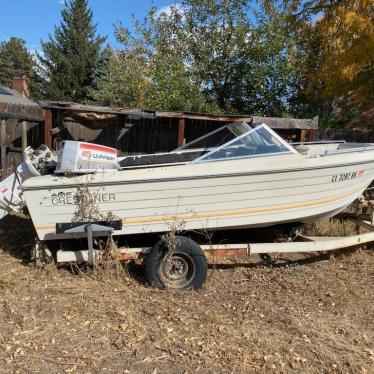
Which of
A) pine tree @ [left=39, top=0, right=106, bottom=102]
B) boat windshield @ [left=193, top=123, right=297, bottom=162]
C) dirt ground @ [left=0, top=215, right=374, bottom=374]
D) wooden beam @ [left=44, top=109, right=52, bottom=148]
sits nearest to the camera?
dirt ground @ [left=0, top=215, right=374, bottom=374]

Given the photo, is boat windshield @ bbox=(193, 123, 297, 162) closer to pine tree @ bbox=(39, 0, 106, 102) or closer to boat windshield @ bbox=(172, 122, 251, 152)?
boat windshield @ bbox=(172, 122, 251, 152)

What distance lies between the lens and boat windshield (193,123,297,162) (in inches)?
214

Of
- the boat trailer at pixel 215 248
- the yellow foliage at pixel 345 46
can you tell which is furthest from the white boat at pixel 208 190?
the yellow foliage at pixel 345 46

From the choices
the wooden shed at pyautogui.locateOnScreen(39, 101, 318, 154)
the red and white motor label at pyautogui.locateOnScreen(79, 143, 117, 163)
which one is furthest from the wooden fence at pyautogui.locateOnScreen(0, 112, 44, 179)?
the red and white motor label at pyautogui.locateOnScreen(79, 143, 117, 163)

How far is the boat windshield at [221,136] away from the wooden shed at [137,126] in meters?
2.72

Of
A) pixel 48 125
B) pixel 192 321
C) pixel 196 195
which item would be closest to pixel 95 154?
pixel 196 195

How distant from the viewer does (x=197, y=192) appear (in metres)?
5.21

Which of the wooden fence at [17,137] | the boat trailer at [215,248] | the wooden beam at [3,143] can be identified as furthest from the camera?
the wooden fence at [17,137]

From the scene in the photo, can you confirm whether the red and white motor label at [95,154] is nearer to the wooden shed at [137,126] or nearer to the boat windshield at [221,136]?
the boat windshield at [221,136]

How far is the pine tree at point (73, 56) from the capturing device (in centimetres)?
3462

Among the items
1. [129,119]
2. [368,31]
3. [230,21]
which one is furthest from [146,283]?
[230,21]

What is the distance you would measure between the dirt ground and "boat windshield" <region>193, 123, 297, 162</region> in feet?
4.56

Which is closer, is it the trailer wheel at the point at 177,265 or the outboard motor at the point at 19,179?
the trailer wheel at the point at 177,265

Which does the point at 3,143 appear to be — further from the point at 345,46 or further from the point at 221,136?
the point at 345,46
